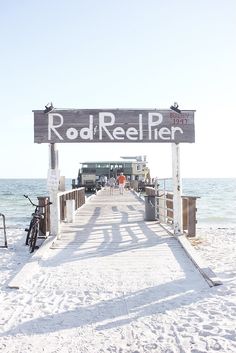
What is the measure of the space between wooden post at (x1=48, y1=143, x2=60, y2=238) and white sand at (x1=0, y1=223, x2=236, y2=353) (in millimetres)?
2863

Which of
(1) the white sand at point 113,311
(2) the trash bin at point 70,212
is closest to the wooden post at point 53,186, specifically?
(1) the white sand at point 113,311

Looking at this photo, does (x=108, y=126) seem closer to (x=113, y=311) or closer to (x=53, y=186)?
(x=53, y=186)

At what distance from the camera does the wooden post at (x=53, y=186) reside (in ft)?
35.5

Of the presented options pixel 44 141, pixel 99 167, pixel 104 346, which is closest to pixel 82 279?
pixel 104 346

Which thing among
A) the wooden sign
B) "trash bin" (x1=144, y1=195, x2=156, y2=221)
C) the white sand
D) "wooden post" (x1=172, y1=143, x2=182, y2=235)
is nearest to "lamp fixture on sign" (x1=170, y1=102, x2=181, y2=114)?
the wooden sign

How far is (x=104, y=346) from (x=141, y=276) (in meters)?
2.78

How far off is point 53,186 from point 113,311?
5966 mm

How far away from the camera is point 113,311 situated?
5.31 meters

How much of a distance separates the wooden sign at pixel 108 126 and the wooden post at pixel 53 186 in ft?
1.26

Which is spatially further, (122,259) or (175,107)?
(175,107)

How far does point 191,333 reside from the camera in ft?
15.1

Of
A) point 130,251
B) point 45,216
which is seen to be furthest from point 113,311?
point 45,216

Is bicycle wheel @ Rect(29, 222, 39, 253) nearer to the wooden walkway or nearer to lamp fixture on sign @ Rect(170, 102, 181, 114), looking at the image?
the wooden walkway

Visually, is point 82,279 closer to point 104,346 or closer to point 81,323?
point 81,323
